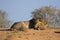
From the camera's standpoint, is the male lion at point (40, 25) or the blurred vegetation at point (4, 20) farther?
the blurred vegetation at point (4, 20)

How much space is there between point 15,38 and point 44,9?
2326cm

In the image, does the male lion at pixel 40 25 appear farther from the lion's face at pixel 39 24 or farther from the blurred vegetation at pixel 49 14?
the blurred vegetation at pixel 49 14

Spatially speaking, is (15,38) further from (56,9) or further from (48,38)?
(56,9)

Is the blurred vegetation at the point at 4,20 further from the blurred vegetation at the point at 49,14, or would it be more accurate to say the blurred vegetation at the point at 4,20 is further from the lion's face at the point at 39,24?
the lion's face at the point at 39,24

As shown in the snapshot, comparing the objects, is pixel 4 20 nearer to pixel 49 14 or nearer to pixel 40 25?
pixel 49 14

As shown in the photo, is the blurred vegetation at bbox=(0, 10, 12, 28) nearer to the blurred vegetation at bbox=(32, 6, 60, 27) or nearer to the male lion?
the blurred vegetation at bbox=(32, 6, 60, 27)

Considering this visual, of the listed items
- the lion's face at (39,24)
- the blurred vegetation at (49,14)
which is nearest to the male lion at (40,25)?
the lion's face at (39,24)

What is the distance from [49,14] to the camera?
1296 inches

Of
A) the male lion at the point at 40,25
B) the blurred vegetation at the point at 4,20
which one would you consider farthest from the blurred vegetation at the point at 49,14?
the male lion at the point at 40,25

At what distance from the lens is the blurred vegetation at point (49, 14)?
1282 inches

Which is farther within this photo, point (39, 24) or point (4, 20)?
point (4, 20)

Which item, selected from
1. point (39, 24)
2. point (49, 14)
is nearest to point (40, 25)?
point (39, 24)

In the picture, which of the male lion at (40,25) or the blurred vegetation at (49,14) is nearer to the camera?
the male lion at (40,25)

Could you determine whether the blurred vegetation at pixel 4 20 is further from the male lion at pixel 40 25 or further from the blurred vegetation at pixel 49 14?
the male lion at pixel 40 25
